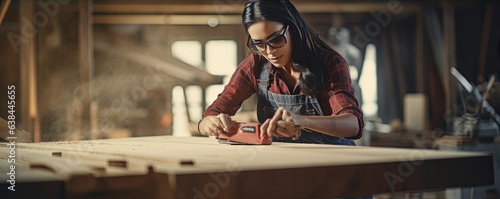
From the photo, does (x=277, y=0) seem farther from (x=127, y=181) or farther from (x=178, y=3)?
(x=178, y=3)

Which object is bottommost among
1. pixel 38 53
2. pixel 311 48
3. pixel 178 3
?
pixel 311 48

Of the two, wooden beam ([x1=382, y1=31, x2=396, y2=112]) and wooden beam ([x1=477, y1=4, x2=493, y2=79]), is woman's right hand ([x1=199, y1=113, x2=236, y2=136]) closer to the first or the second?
wooden beam ([x1=477, y1=4, x2=493, y2=79])

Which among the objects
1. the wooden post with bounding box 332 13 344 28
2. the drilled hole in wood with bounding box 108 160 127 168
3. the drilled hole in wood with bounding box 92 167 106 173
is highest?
the wooden post with bounding box 332 13 344 28

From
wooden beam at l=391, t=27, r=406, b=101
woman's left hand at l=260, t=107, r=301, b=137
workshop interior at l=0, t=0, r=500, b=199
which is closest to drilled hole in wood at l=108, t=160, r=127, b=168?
woman's left hand at l=260, t=107, r=301, b=137

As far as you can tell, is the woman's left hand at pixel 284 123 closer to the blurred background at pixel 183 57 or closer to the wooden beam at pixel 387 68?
the blurred background at pixel 183 57

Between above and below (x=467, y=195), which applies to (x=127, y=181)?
above

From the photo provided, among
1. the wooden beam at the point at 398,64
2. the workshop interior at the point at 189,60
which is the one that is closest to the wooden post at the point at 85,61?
the workshop interior at the point at 189,60

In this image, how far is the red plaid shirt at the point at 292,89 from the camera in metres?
1.95

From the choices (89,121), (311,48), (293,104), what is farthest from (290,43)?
(89,121)

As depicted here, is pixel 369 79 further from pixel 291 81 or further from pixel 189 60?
pixel 291 81

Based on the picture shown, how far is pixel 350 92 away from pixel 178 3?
636 centimetres

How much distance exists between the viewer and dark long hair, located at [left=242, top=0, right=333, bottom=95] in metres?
1.99

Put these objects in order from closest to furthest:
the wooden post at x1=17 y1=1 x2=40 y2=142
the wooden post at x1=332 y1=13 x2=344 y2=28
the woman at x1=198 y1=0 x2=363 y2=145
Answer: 1. the woman at x1=198 y1=0 x2=363 y2=145
2. the wooden post at x1=17 y1=1 x2=40 y2=142
3. the wooden post at x1=332 y1=13 x2=344 y2=28

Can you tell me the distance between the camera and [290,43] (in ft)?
6.84
